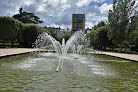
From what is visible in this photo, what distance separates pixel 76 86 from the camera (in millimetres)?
4645

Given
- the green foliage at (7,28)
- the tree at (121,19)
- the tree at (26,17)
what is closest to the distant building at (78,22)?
the tree at (26,17)

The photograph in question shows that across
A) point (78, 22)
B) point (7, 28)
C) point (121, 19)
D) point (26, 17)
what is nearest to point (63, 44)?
point (121, 19)

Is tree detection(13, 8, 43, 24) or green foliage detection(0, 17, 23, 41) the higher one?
tree detection(13, 8, 43, 24)

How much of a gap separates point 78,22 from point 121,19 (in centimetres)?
8536

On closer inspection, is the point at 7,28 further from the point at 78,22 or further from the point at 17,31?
the point at 78,22

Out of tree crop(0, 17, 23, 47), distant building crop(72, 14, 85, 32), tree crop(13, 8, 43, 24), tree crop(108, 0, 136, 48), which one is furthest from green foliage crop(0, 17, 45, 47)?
distant building crop(72, 14, 85, 32)

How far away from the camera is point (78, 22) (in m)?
112

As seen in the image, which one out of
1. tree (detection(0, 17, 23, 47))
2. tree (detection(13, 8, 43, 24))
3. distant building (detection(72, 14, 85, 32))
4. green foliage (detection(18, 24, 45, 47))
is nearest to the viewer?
tree (detection(0, 17, 23, 47))

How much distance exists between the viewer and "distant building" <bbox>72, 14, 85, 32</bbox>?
363ft

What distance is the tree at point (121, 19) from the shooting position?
26.8 metres

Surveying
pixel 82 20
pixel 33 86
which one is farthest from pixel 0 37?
pixel 82 20

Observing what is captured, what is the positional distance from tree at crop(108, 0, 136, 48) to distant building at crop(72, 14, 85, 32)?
8230 centimetres

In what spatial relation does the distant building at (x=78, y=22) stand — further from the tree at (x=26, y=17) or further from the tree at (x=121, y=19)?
the tree at (x=121, y=19)

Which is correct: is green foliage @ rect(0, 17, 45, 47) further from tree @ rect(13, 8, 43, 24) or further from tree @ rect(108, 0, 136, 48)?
tree @ rect(108, 0, 136, 48)
